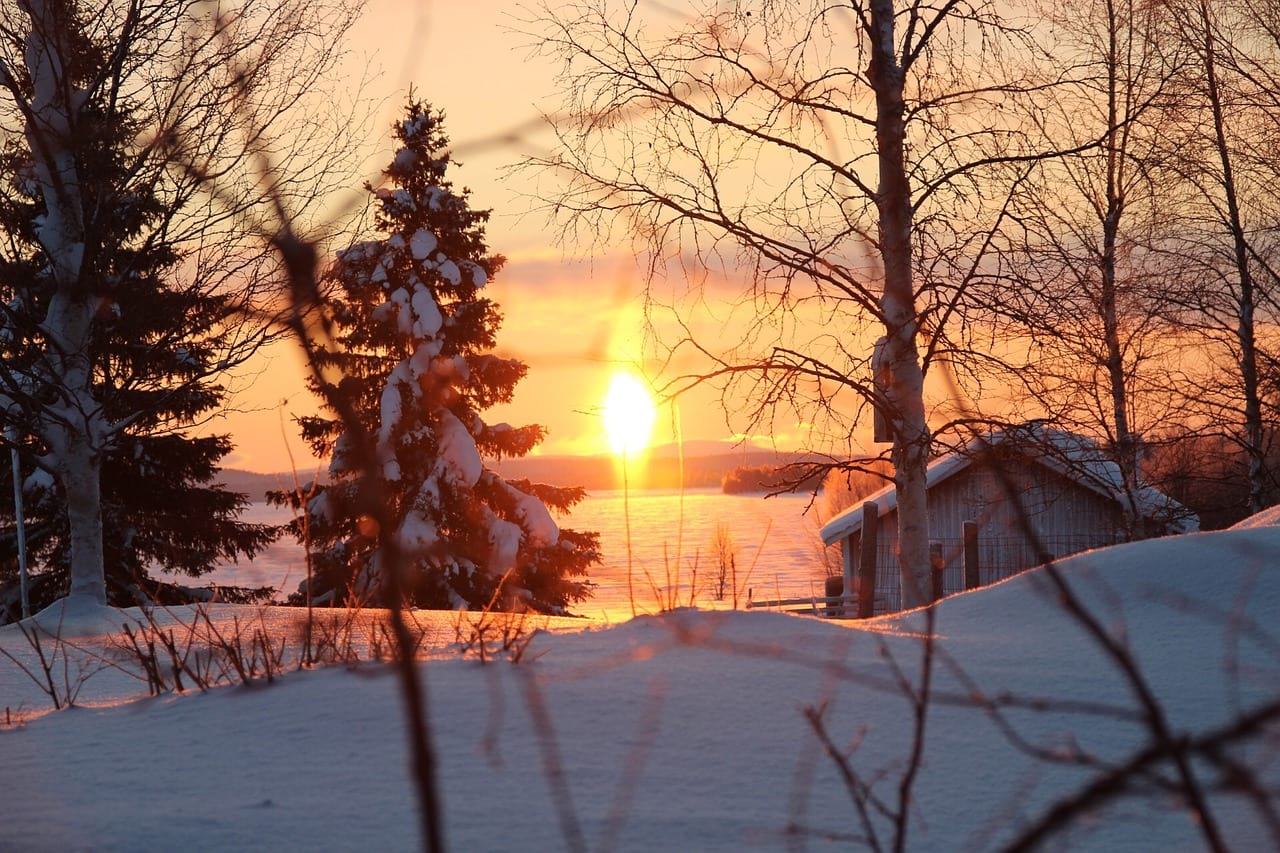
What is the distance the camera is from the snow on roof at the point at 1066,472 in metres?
9.01

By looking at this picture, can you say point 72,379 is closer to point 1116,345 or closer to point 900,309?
point 900,309

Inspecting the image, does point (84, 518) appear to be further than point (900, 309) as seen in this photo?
Yes

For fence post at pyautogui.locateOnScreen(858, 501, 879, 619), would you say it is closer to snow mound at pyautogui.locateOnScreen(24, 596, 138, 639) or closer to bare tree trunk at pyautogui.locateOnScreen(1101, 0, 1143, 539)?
bare tree trunk at pyautogui.locateOnScreen(1101, 0, 1143, 539)

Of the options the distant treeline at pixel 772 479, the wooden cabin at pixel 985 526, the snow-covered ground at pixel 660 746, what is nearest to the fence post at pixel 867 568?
the distant treeline at pixel 772 479

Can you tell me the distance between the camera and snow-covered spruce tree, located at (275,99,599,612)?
59.1 feet

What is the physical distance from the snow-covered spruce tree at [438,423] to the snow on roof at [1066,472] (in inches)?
204

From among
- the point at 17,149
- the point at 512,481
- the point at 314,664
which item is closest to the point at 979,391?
the point at 314,664

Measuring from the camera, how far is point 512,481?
20.9 meters

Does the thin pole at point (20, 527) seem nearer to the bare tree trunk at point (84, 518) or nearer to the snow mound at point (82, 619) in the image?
the snow mound at point (82, 619)

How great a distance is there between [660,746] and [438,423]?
16.2 m

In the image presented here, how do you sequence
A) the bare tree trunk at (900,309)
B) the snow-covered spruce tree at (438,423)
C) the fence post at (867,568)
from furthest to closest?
the snow-covered spruce tree at (438,423) → the fence post at (867,568) → the bare tree trunk at (900,309)

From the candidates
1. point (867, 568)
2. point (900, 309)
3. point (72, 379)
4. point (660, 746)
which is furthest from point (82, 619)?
point (867, 568)

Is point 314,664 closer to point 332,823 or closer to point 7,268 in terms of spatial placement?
point 332,823

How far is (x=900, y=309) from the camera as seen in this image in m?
8.47
